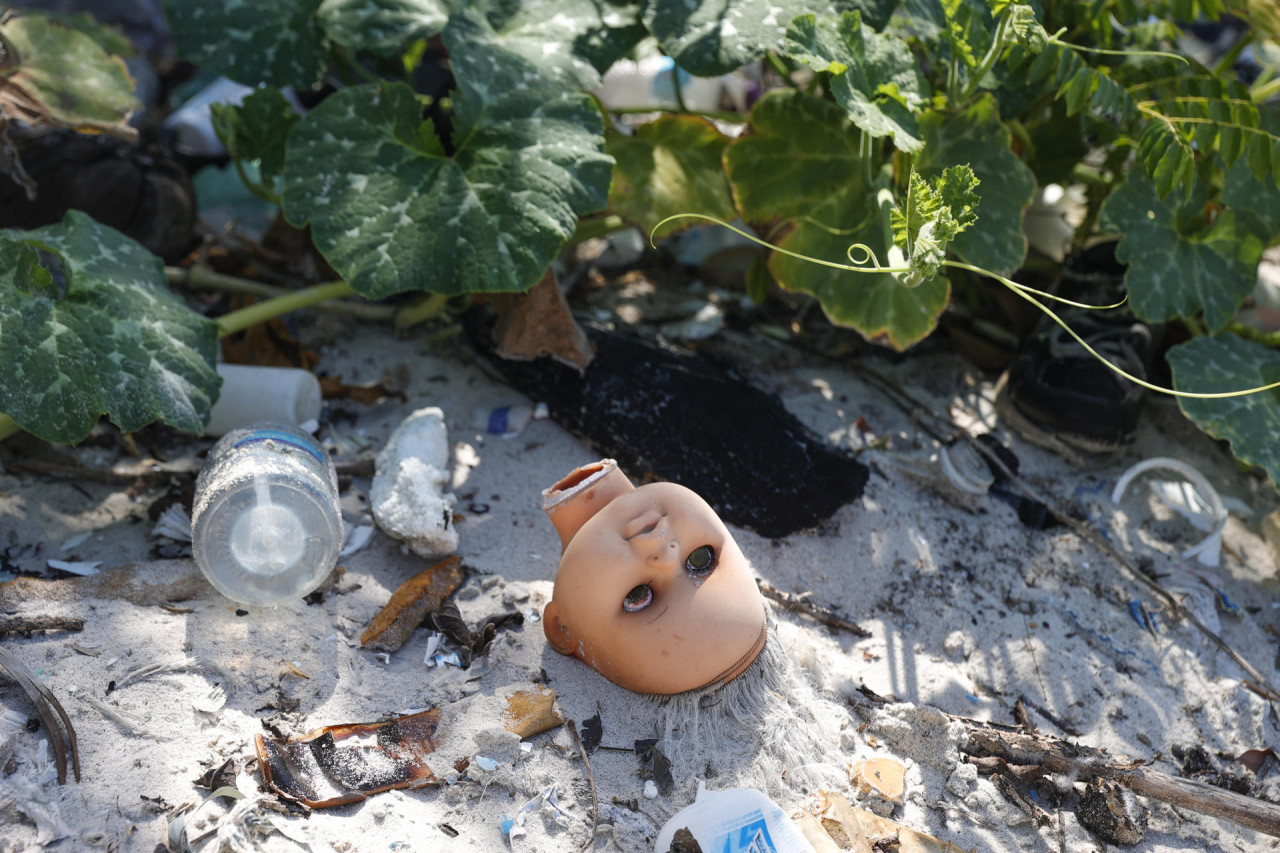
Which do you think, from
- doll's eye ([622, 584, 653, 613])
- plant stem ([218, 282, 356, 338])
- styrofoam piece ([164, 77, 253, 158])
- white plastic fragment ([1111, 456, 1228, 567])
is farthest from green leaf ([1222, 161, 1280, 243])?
styrofoam piece ([164, 77, 253, 158])

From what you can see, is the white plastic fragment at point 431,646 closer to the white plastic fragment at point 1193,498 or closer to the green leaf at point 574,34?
the green leaf at point 574,34

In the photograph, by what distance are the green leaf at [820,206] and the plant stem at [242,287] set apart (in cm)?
110

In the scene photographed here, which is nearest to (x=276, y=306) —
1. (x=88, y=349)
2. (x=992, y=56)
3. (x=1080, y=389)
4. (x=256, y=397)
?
(x=256, y=397)

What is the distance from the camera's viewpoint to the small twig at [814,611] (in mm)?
1890

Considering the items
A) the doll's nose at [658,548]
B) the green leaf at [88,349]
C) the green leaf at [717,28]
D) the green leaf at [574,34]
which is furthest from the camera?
the green leaf at [574,34]

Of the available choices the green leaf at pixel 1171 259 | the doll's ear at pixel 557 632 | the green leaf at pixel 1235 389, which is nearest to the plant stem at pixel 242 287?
the doll's ear at pixel 557 632

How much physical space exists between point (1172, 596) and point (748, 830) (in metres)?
1.29

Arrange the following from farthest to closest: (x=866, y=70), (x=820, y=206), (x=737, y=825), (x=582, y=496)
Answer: (x=820, y=206), (x=866, y=70), (x=582, y=496), (x=737, y=825)

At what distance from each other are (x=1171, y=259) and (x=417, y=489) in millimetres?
1972

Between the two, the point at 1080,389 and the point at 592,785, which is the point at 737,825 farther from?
the point at 1080,389

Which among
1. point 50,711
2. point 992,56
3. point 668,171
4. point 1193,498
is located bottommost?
point 1193,498

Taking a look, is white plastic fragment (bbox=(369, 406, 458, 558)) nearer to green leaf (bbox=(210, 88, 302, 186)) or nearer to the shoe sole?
green leaf (bbox=(210, 88, 302, 186))

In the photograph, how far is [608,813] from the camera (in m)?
1.43

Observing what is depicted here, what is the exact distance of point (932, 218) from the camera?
155 centimetres
